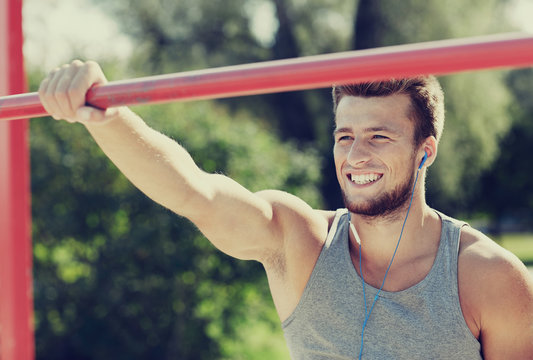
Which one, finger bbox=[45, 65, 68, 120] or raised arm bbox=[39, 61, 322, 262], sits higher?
finger bbox=[45, 65, 68, 120]

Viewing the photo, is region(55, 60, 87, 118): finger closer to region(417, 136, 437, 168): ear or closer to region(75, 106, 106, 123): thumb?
region(75, 106, 106, 123): thumb

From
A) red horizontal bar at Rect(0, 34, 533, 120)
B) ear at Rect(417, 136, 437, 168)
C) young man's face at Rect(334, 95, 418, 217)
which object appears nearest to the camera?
red horizontal bar at Rect(0, 34, 533, 120)

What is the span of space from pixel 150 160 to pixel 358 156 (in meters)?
0.59

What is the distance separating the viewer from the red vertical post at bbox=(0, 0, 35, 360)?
228 centimetres

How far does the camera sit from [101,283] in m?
5.14

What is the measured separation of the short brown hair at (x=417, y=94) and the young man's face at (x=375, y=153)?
0.07 feet

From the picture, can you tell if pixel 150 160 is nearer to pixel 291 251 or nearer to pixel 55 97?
pixel 55 97

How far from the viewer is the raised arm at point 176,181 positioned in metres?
1.41

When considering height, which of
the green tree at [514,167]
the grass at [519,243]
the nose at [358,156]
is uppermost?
the green tree at [514,167]

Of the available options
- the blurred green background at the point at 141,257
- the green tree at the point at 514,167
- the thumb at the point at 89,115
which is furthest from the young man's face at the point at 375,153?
the green tree at the point at 514,167

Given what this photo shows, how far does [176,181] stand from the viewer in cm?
165

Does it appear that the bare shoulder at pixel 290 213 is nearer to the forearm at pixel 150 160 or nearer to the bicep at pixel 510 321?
the forearm at pixel 150 160

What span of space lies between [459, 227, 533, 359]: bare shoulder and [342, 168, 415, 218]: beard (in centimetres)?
27

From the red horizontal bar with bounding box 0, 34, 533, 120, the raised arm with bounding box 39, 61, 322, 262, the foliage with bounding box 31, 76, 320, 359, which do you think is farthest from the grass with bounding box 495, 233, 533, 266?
the red horizontal bar with bounding box 0, 34, 533, 120
